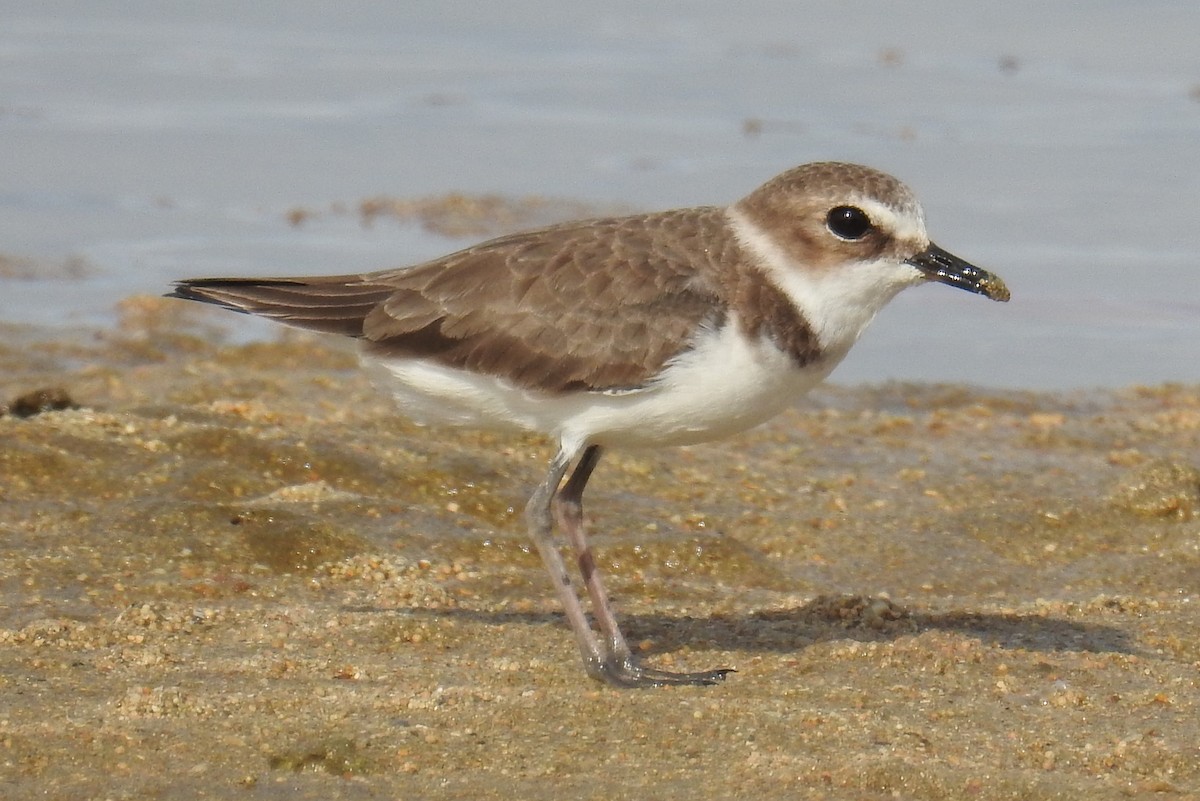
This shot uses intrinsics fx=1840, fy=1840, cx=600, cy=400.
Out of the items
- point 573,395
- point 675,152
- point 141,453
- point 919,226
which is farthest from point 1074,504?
point 675,152

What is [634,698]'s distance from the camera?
582 centimetres

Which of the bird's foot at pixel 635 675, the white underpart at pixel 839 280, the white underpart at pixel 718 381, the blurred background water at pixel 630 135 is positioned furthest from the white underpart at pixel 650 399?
the blurred background water at pixel 630 135

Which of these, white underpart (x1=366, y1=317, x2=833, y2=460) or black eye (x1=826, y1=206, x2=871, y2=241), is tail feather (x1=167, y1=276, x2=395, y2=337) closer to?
white underpart (x1=366, y1=317, x2=833, y2=460)

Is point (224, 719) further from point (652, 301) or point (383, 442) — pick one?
point (383, 442)

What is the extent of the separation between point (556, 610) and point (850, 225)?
1845 mm

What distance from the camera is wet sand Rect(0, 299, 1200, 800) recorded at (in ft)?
17.0

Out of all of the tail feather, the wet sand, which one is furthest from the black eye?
the tail feather

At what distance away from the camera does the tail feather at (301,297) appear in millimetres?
6758

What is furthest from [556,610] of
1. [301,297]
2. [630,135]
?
[630,135]

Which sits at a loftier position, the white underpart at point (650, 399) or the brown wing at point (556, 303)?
the brown wing at point (556, 303)

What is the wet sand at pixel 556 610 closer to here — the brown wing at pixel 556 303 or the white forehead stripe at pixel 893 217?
the brown wing at pixel 556 303

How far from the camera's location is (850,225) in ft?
20.5

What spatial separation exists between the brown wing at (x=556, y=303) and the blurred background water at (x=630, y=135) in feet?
17.6

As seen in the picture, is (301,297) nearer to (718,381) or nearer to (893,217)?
(718,381)
